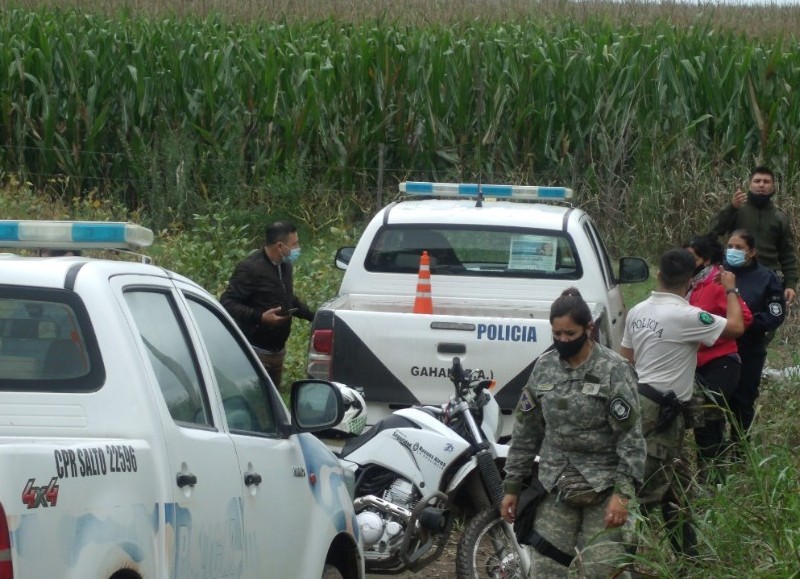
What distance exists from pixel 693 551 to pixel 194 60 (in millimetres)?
13829

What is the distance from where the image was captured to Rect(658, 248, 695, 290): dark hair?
663 centimetres

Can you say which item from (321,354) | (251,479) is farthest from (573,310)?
(321,354)

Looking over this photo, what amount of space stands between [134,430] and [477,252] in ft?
20.2

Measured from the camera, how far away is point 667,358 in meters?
6.70

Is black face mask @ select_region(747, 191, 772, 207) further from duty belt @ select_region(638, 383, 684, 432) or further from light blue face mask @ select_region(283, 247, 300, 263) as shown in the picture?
duty belt @ select_region(638, 383, 684, 432)

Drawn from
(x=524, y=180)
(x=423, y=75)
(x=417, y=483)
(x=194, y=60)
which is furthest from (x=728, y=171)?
(x=417, y=483)

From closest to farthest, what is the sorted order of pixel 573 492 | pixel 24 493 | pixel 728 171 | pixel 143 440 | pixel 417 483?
pixel 24 493, pixel 143 440, pixel 573 492, pixel 417 483, pixel 728 171

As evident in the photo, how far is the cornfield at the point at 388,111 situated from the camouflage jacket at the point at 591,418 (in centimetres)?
1057

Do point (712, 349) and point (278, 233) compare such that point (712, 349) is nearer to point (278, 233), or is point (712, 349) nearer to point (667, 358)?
point (667, 358)

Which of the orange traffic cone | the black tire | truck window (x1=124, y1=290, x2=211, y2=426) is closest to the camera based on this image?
truck window (x1=124, y1=290, x2=211, y2=426)

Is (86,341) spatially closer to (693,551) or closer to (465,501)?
(693,551)

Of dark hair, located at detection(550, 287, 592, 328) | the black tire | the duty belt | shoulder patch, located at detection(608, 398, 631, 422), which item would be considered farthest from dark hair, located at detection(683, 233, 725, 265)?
the black tire

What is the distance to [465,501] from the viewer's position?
718 centimetres

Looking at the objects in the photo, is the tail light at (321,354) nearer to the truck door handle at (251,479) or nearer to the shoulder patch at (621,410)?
the shoulder patch at (621,410)
